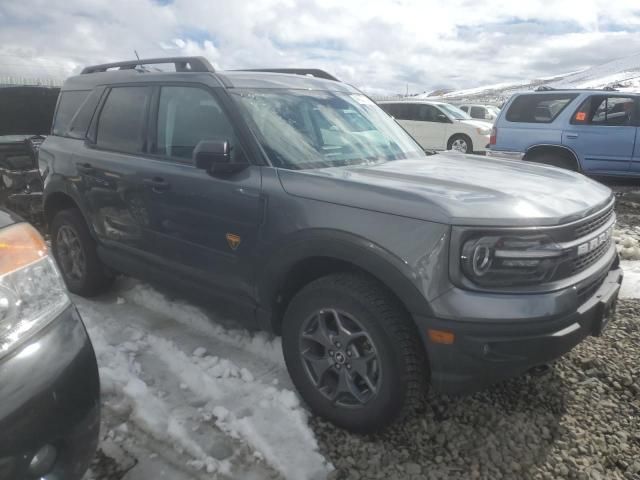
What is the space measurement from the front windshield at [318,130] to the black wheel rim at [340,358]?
83 centimetres

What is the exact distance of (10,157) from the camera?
252 inches

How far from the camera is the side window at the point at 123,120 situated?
3395 millimetres

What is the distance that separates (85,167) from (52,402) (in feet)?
8.45

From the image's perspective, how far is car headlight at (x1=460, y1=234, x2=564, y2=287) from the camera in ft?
6.53

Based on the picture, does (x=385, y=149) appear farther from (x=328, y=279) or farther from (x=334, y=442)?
(x=334, y=442)

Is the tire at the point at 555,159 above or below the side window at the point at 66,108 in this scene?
below

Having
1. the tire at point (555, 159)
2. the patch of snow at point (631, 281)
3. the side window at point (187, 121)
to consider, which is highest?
the side window at point (187, 121)

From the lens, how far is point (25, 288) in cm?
156

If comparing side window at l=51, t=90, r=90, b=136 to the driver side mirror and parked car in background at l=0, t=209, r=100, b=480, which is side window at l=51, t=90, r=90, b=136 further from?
parked car in background at l=0, t=209, r=100, b=480

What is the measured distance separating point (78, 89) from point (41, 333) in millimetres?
3109

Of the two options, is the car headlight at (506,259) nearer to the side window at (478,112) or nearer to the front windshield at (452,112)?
the front windshield at (452,112)

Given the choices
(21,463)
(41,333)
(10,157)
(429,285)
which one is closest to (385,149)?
(429,285)

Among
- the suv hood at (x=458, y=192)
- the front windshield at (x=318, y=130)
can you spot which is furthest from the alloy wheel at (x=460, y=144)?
the suv hood at (x=458, y=192)

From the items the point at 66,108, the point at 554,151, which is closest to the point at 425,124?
the point at 554,151
